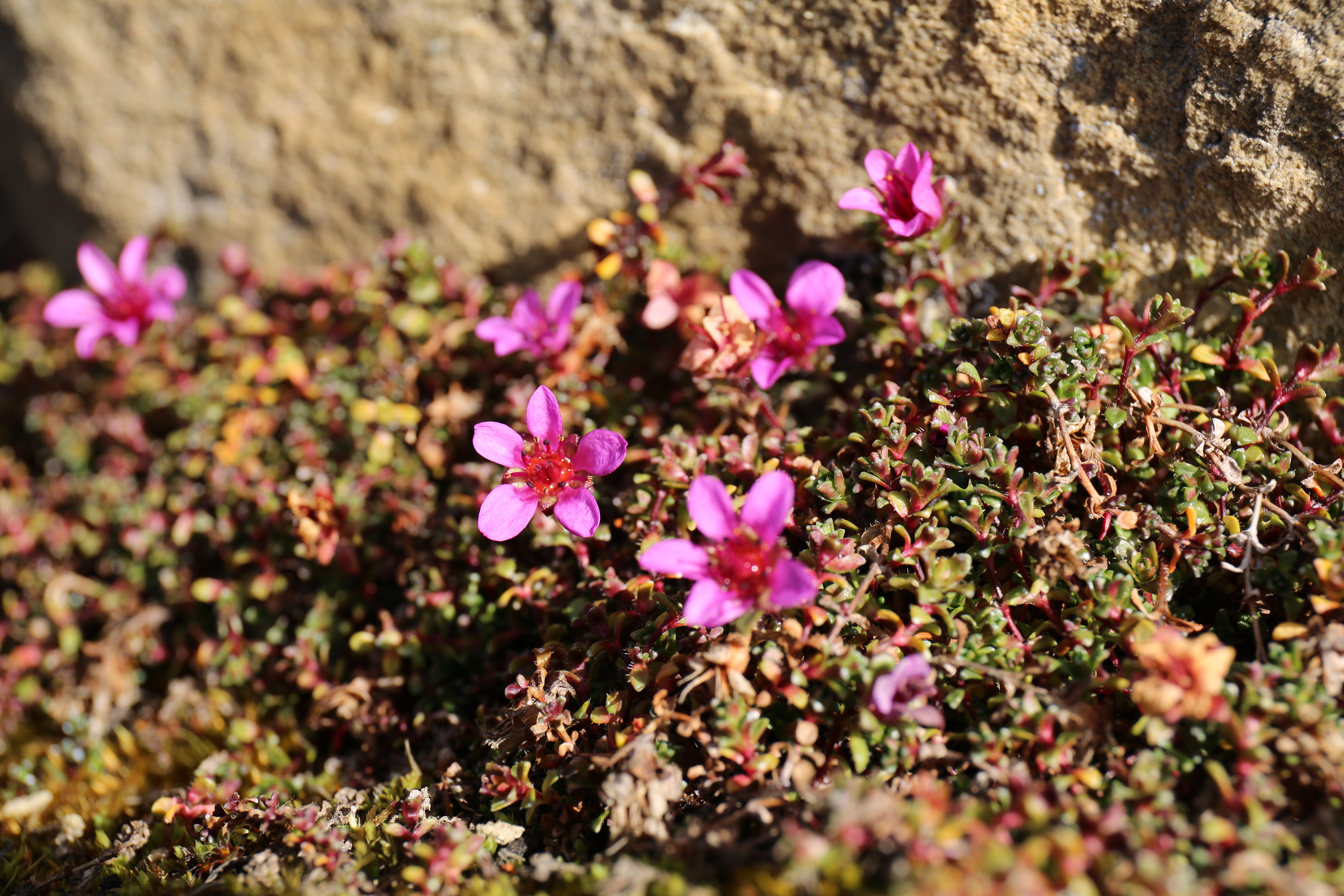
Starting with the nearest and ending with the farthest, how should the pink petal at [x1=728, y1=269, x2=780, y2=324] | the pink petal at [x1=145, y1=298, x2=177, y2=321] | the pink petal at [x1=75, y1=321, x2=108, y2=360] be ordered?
1. the pink petal at [x1=728, y1=269, x2=780, y2=324]
2. the pink petal at [x1=75, y1=321, x2=108, y2=360]
3. the pink petal at [x1=145, y1=298, x2=177, y2=321]

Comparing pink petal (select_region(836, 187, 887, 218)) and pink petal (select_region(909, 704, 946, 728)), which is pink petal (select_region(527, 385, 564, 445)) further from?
pink petal (select_region(909, 704, 946, 728))

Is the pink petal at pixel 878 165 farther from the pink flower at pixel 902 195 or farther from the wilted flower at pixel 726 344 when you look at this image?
the wilted flower at pixel 726 344

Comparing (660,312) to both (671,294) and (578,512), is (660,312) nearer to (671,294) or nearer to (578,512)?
(671,294)

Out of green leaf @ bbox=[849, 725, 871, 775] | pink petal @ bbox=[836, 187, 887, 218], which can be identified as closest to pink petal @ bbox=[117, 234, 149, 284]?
pink petal @ bbox=[836, 187, 887, 218]

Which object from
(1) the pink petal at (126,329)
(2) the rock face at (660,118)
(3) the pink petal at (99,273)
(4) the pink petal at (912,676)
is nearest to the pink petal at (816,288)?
(2) the rock face at (660,118)

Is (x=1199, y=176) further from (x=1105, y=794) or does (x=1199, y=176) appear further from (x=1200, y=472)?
(x=1105, y=794)

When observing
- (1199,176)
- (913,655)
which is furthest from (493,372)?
(1199,176)
